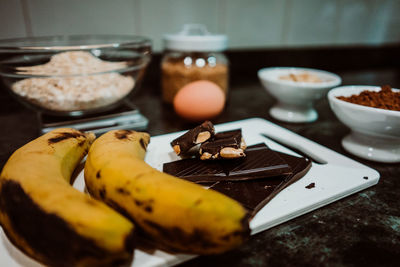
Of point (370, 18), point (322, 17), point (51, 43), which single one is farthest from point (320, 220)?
point (370, 18)

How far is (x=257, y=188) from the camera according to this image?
22.3 inches

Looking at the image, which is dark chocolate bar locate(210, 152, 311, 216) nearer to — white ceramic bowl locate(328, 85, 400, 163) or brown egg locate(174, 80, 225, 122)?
white ceramic bowl locate(328, 85, 400, 163)

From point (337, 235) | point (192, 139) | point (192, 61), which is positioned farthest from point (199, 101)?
point (337, 235)

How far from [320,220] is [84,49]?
2.49ft

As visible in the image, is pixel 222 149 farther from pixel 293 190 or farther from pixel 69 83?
pixel 69 83

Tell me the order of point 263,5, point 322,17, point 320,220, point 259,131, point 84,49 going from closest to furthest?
point 320,220
point 84,49
point 259,131
point 263,5
point 322,17

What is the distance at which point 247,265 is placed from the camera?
0.44 metres

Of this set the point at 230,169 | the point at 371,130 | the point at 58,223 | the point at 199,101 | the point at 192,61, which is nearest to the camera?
the point at 58,223

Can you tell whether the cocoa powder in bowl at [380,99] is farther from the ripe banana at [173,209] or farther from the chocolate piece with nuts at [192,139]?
the ripe banana at [173,209]

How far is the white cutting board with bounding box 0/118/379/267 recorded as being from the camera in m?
0.43

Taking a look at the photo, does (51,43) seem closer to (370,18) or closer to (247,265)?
(247,265)

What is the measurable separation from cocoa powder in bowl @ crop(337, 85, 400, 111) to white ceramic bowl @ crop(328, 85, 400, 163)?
7cm

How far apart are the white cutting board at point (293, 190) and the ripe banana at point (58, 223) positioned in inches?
2.9

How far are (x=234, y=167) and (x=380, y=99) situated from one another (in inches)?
20.5
